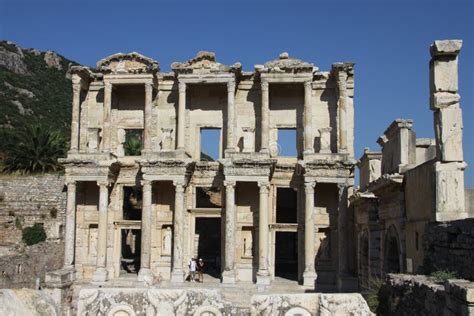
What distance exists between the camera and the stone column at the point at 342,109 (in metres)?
22.4

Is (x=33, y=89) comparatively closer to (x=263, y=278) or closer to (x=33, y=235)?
(x=33, y=235)

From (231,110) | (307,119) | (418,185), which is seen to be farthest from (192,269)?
(418,185)

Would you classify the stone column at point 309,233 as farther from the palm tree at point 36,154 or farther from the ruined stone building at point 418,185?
the palm tree at point 36,154

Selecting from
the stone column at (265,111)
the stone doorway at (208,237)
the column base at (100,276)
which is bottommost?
the column base at (100,276)

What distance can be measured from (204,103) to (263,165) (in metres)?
4.41

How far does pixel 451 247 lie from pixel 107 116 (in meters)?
16.8

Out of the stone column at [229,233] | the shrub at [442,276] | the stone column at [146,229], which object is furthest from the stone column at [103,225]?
the shrub at [442,276]

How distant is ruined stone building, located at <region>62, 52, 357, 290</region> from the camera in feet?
71.9

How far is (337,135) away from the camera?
75.5ft

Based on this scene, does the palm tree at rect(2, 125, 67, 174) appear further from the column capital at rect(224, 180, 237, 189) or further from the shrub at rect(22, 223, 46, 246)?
the column capital at rect(224, 180, 237, 189)

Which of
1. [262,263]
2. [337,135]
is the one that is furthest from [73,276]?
[337,135]

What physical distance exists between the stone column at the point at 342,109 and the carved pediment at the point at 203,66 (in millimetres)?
4070

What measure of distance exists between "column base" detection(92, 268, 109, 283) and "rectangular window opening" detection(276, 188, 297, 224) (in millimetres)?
10312

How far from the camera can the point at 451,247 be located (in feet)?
31.4
